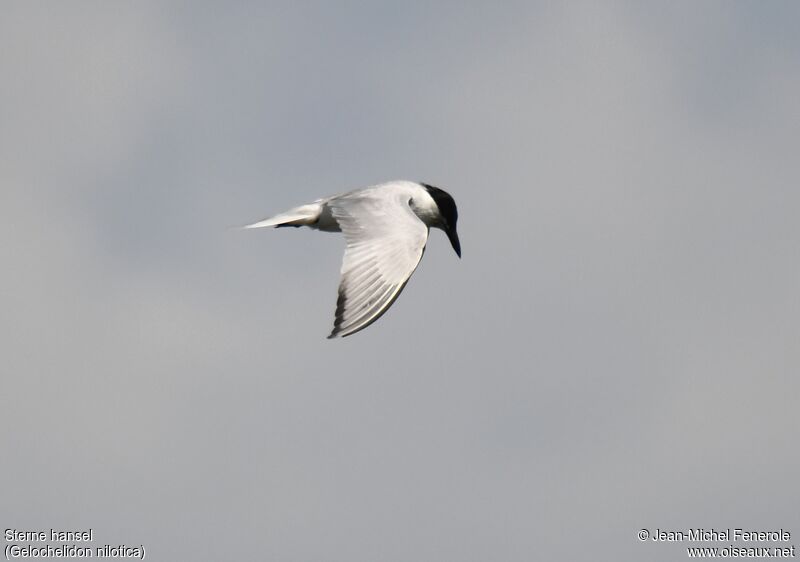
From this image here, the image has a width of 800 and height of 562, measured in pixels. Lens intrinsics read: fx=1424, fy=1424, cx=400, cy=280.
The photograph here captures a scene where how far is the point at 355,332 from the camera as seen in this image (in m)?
10.5

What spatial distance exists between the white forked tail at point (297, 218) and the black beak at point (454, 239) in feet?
5.00

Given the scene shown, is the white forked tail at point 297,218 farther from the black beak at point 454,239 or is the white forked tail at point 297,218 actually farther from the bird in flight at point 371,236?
the black beak at point 454,239

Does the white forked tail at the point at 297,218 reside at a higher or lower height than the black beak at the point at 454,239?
higher

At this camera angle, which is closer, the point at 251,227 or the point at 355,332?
the point at 355,332

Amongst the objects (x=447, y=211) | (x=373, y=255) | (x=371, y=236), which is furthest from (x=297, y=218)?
(x=373, y=255)

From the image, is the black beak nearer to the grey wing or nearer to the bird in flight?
the bird in flight

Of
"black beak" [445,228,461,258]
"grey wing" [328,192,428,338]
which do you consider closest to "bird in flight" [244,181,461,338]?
"grey wing" [328,192,428,338]

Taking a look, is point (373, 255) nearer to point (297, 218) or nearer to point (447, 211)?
point (297, 218)

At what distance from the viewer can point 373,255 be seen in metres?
11.3

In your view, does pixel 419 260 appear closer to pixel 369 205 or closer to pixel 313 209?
pixel 369 205

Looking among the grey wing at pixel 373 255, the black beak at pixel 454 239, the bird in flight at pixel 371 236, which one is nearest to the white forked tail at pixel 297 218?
the bird in flight at pixel 371 236

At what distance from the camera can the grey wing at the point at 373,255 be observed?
10727 mm

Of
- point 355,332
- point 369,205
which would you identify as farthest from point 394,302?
point 369,205

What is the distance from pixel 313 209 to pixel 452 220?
1568 mm
